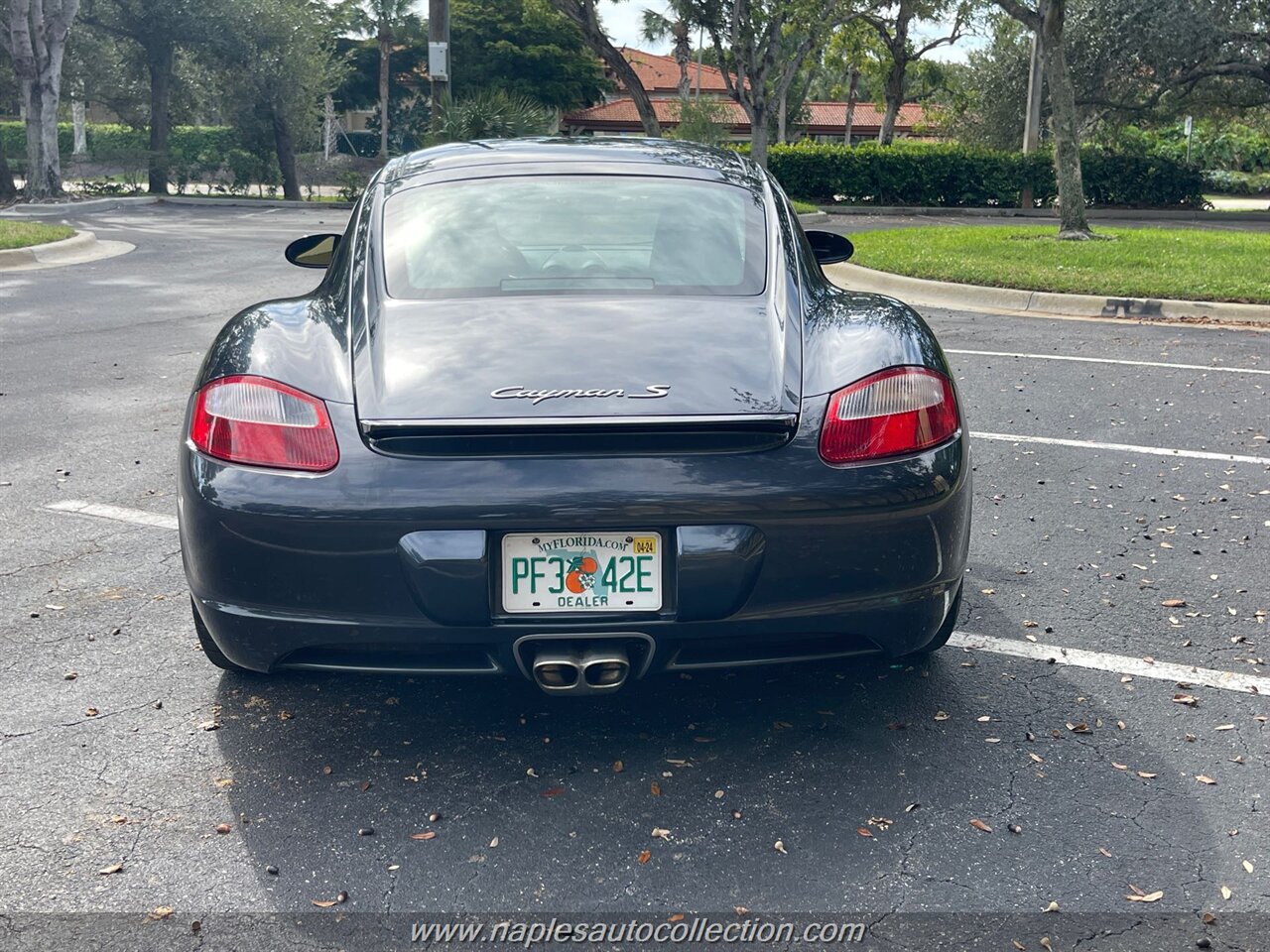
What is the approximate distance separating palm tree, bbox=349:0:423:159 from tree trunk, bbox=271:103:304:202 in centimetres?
2154

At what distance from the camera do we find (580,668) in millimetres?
3025

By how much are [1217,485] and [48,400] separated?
6272 millimetres

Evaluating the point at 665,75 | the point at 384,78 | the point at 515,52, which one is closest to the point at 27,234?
the point at 515,52

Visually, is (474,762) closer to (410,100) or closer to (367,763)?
(367,763)

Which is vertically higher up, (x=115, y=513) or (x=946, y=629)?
(x=946, y=629)

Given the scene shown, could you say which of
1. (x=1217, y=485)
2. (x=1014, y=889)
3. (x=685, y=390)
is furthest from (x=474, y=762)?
(x=1217, y=485)

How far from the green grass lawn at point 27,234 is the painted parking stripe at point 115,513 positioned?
11961 mm

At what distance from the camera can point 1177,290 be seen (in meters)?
12.2

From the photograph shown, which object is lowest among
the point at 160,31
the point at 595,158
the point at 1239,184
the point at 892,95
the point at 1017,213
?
the point at 1017,213

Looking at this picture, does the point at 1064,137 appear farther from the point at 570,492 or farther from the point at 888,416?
the point at 570,492

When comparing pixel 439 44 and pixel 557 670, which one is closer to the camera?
pixel 557 670

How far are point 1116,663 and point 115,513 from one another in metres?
3.89

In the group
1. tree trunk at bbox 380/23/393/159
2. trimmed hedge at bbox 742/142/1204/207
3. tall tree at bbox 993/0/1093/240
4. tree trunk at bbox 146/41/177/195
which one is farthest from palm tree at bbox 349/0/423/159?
tall tree at bbox 993/0/1093/240

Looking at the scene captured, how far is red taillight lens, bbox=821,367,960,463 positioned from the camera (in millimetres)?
3066
